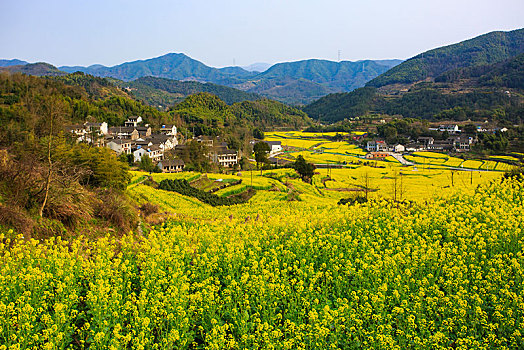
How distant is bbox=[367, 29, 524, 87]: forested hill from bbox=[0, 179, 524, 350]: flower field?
169473 mm

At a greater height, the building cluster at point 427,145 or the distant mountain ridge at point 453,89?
the distant mountain ridge at point 453,89

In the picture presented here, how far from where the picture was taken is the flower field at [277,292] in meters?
4.83

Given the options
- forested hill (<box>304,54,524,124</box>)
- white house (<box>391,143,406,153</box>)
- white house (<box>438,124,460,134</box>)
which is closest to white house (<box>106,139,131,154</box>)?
white house (<box>391,143,406,153</box>)

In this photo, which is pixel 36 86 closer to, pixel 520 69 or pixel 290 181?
pixel 290 181

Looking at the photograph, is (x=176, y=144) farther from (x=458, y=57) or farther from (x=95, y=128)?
(x=458, y=57)

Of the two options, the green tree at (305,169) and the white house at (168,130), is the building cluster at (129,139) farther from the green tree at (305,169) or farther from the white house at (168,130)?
the green tree at (305,169)

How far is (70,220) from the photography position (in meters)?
12.6

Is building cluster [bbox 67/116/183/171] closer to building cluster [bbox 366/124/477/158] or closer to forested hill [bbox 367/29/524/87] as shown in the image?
building cluster [bbox 366/124/477/158]

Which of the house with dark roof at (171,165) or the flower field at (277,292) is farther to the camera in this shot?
the house with dark roof at (171,165)

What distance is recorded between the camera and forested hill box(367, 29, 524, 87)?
16938 centimetres

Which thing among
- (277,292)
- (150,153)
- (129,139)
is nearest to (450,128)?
(150,153)

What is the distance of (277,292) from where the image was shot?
5.96 metres

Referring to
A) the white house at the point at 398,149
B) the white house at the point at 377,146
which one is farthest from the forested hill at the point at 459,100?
the white house at the point at 377,146

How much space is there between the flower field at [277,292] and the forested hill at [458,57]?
6672 inches
